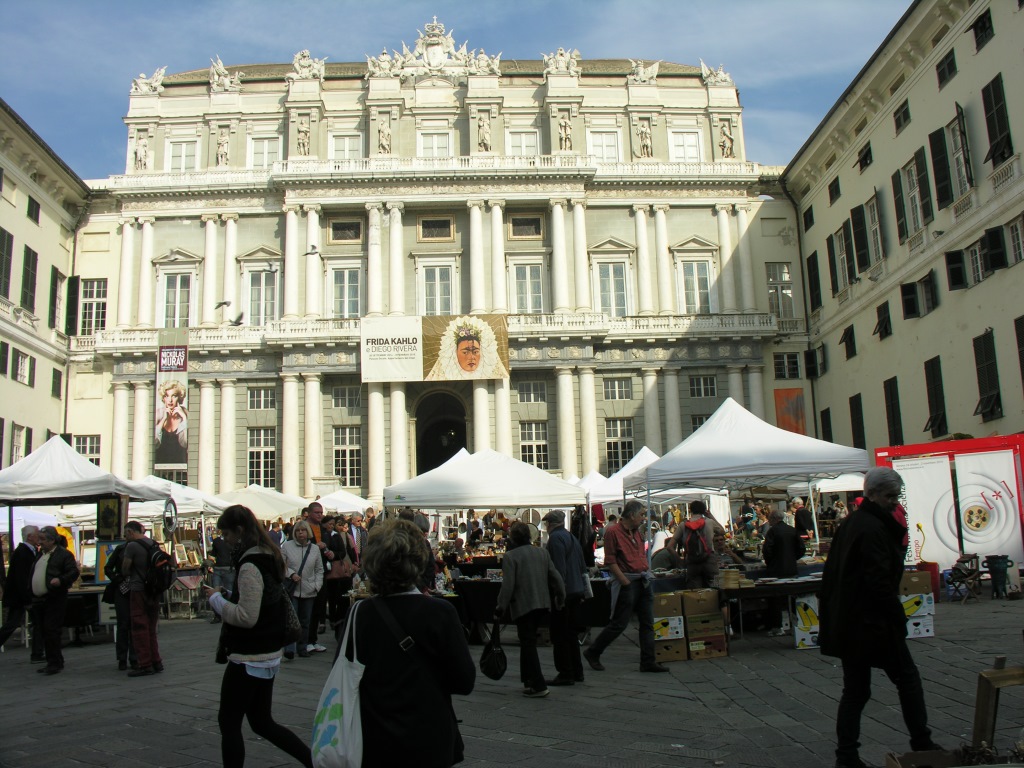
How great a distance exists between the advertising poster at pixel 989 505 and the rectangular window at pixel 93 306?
106 feet

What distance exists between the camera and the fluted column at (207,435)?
35.1 m

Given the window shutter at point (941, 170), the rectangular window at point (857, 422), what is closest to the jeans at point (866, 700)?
the window shutter at point (941, 170)

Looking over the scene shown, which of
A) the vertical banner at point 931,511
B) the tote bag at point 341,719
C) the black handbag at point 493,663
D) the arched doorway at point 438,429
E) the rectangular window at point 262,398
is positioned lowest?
the black handbag at point 493,663

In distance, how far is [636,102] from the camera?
129 feet

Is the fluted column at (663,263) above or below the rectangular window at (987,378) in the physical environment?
above

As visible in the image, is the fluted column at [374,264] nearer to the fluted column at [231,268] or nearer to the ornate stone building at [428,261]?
the ornate stone building at [428,261]

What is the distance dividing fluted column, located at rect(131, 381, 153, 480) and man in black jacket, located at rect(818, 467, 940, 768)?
33084 millimetres

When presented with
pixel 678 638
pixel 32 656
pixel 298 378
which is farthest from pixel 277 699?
pixel 298 378

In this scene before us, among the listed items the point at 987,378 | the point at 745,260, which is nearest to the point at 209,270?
the point at 745,260

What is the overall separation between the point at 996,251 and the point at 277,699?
19.4 m

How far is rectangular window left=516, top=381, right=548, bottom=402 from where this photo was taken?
1432 inches

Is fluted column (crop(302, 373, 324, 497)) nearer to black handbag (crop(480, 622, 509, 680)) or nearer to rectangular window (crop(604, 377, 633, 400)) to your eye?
rectangular window (crop(604, 377, 633, 400))

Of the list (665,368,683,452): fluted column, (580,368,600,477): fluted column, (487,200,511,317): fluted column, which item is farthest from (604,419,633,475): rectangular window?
(487,200,511,317): fluted column

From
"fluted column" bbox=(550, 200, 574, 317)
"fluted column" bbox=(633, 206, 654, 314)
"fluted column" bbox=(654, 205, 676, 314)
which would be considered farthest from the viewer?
"fluted column" bbox=(654, 205, 676, 314)
